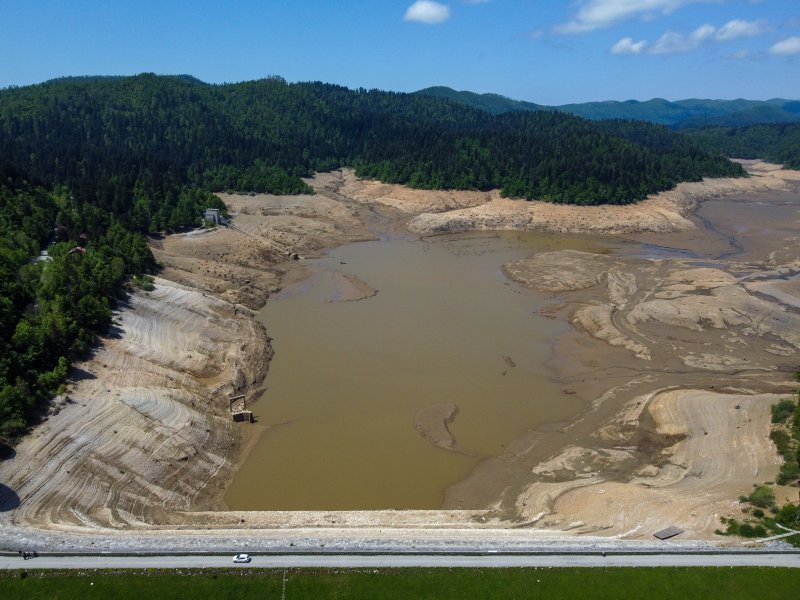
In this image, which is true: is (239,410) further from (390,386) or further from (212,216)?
(212,216)

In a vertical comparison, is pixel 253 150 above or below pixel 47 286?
above

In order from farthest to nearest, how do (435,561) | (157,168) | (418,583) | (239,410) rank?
(157,168) < (239,410) < (435,561) < (418,583)

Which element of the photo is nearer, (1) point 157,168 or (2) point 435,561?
(2) point 435,561

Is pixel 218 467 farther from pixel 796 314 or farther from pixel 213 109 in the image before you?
pixel 213 109

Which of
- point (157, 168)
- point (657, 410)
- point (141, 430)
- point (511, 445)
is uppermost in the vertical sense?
point (157, 168)

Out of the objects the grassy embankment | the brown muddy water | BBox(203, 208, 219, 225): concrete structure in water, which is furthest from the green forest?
the brown muddy water

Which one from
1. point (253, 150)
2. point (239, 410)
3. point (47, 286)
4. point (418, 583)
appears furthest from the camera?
point (253, 150)

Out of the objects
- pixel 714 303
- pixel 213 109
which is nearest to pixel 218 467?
pixel 714 303

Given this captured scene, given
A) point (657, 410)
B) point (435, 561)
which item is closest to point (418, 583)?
point (435, 561)

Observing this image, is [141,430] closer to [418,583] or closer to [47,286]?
[47,286]
